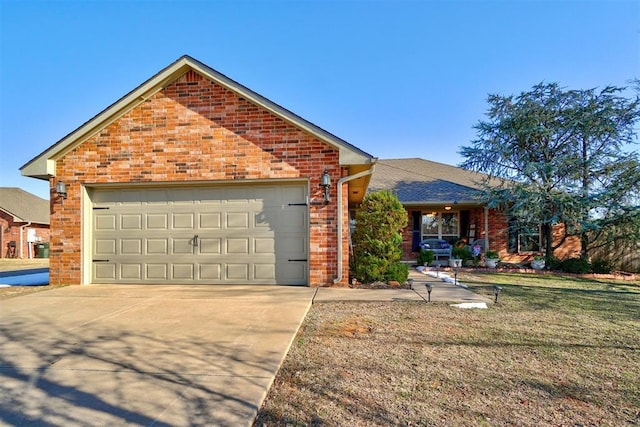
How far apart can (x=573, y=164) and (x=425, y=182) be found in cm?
546

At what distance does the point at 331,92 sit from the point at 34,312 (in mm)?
11876

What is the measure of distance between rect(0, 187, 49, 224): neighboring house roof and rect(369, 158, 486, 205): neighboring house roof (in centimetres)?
2357

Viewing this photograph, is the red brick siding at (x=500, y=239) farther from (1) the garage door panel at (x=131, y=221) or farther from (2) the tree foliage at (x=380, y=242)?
(1) the garage door panel at (x=131, y=221)

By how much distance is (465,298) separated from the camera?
616cm

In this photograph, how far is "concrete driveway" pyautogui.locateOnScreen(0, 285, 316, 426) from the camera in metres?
2.36

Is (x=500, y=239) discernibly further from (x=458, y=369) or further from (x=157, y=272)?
(x=157, y=272)

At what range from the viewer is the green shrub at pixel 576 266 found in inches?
443

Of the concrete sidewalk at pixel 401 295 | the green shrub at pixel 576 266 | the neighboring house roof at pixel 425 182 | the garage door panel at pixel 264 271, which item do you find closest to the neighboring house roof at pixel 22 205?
the garage door panel at pixel 264 271

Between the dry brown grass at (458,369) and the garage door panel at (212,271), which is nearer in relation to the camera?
the dry brown grass at (458,369)

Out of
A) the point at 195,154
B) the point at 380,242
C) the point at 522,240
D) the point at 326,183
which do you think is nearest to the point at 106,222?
the point at 195,154

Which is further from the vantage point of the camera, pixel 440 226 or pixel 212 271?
pixel 440 226

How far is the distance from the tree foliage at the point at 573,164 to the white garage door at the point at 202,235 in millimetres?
8699

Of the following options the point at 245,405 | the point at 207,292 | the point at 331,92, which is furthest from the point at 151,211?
the point at 331,92

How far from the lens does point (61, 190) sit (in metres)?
7.56
